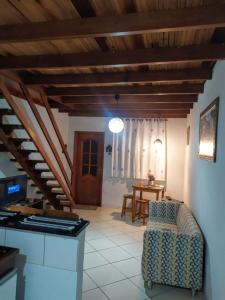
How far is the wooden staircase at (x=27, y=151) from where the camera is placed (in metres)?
3.21

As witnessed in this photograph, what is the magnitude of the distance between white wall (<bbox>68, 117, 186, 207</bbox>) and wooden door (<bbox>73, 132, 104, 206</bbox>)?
144 millimetres

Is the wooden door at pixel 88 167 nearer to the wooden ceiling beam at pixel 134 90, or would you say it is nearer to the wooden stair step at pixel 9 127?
the wooden ceiling beam at pixel 134 90

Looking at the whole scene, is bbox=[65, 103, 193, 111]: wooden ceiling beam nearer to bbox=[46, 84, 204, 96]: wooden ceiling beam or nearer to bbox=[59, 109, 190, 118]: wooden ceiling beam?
bbox=[59, 109, 190, 118]: wooden ceiling beam

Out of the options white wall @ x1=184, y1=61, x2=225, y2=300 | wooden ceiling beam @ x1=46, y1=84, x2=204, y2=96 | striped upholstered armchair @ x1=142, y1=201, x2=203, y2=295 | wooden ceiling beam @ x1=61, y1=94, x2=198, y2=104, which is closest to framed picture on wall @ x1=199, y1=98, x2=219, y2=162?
white wall @ x1=184, y1=61, x2=225, y2=300

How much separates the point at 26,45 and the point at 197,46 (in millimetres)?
1621

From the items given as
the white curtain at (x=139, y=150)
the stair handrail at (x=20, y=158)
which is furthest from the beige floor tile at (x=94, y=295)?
the white curtain at (x=139, y=150)

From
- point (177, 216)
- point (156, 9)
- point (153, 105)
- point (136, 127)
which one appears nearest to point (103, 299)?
point (177, 216)

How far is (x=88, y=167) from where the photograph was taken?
630 centimetres

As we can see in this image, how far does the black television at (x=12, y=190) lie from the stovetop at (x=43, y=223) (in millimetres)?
1545

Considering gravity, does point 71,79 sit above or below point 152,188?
above

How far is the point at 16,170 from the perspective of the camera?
13.8 feet

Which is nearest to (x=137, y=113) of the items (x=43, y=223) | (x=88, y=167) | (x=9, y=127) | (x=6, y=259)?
(x=88, y=167)

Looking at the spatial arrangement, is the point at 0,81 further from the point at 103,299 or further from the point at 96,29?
the point at 103,299

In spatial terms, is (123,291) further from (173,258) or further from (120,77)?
(120,77)
